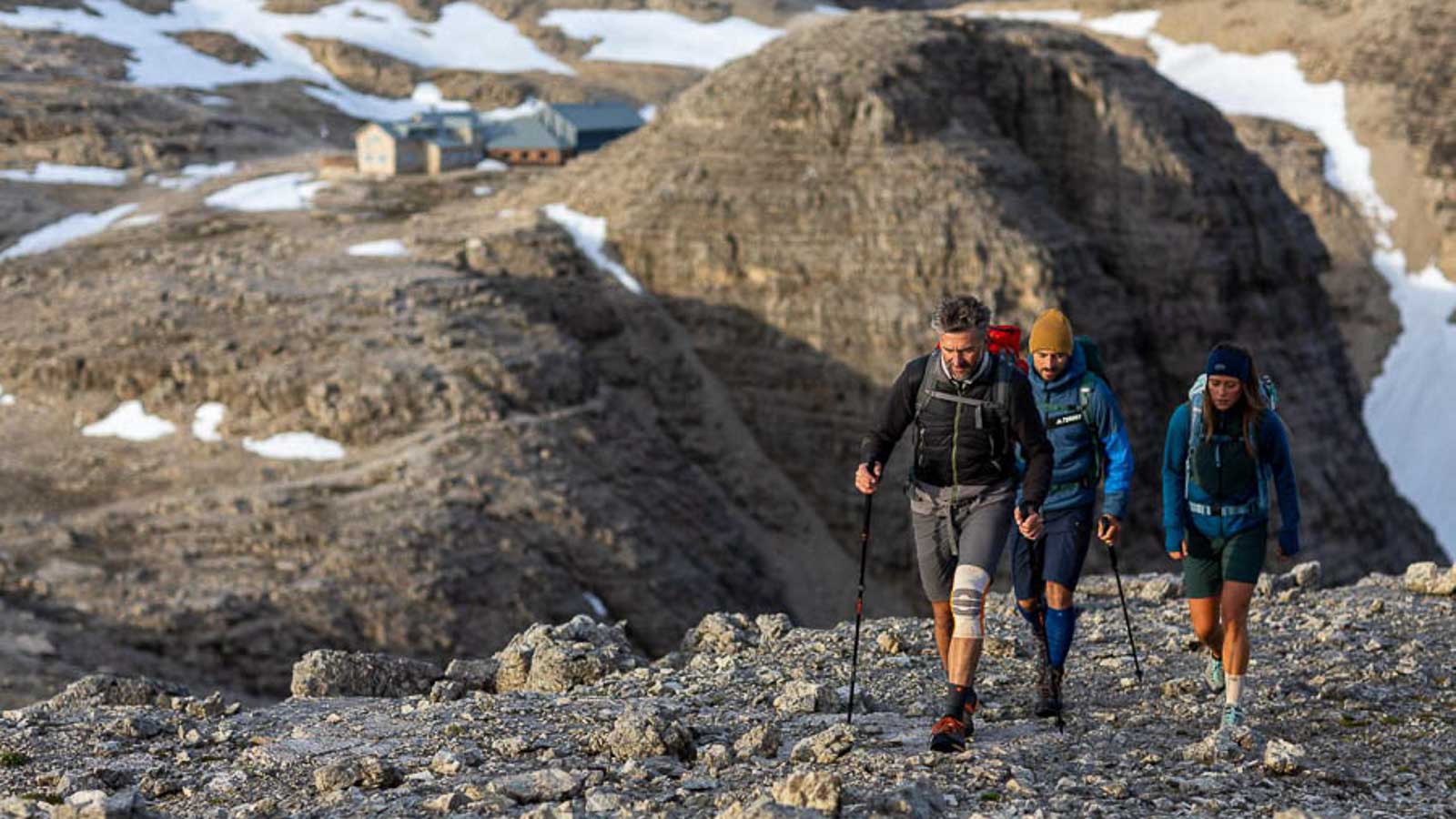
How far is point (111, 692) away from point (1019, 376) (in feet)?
34.4

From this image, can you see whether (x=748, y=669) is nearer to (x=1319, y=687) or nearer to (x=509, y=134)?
(x=1319, y=687)

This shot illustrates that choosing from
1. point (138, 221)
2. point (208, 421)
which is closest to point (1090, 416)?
point (208, 421)

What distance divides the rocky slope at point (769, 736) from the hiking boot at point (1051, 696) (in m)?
0.11

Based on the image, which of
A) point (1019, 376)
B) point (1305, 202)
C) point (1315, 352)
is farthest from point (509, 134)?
point (1019, 376)

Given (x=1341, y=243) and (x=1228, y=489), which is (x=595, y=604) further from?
(x=1341, y=243)

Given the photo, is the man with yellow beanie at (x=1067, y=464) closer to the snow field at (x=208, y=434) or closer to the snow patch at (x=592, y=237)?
the snow field at (x=208, y=434)

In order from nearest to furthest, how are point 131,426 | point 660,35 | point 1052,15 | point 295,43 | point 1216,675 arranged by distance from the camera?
point 1216,675 < point 131,426 < point 295,43 < point 660,35 < point 1052,15

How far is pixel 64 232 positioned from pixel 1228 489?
56.8 m

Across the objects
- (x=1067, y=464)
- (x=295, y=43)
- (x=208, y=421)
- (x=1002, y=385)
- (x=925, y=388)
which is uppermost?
(x=1002, y=385)

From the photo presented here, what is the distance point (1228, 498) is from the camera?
11094mm

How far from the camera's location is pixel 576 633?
51.9 ft

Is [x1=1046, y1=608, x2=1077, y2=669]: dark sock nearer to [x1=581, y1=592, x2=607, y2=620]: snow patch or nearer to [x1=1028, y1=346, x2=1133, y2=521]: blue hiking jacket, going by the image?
[x1=1028, y1=346, x2=1133, y2=521]: blue hiking jacket

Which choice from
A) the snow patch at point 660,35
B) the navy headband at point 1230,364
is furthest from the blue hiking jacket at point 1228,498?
the snow patch at point 660,35

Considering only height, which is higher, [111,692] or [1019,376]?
[1019,376]
